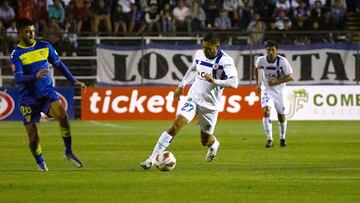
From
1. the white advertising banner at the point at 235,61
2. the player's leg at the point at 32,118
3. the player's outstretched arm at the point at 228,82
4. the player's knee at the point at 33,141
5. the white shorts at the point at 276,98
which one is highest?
the player's outstretched arm at the point at 228,82

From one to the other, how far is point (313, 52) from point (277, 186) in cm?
2026

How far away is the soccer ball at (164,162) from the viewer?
615 inches

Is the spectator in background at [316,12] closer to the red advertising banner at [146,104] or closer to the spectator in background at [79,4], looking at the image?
the red advertising banner at [146,104]

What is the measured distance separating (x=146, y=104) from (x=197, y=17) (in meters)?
4.06

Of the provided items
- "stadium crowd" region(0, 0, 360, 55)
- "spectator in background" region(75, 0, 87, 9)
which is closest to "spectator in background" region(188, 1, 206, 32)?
"stadium crowd" region(0, 0, 360, 55)

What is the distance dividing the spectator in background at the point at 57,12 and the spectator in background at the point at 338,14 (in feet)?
30.8

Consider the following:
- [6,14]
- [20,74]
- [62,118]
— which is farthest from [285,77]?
[6,14]

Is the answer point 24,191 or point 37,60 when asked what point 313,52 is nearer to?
point 37,60

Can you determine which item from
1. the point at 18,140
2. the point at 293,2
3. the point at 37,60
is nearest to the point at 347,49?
the point at 293,2

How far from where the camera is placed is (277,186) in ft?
44.4

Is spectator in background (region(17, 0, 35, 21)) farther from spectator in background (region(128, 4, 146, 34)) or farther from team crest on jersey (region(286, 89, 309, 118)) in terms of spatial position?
team crest on jersey (region(286, 89, 309, 118))

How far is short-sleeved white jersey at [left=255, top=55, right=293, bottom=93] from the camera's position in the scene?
73.7ft

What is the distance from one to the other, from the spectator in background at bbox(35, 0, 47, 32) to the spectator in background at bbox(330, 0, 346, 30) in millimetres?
10001

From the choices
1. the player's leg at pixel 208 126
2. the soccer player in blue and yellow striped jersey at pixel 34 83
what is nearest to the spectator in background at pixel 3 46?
the player's leg at pixel 208 126
